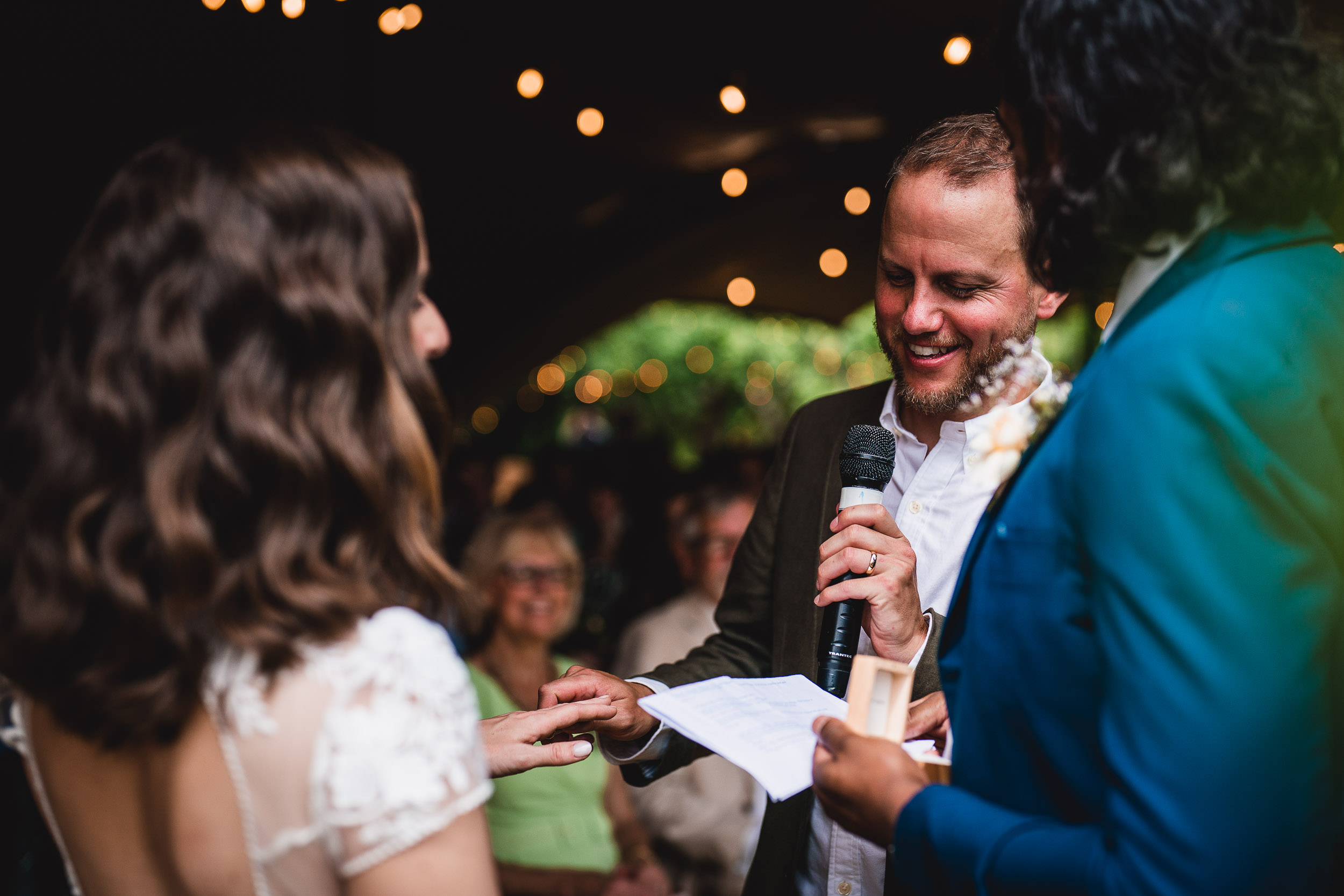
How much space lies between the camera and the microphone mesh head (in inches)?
70.4

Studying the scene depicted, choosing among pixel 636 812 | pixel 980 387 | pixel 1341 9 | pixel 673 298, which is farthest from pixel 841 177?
pixel 980 387

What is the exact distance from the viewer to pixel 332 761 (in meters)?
1.05

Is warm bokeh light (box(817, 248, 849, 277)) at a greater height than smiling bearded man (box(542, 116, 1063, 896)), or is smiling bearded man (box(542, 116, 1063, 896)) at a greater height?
warm bokeh light (box(817, 248, 849, 277))

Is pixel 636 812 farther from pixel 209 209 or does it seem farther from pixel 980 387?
pixel 209 209

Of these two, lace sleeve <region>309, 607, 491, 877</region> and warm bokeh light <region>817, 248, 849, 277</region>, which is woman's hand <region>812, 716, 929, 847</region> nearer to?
lace sleeve <region>309, 607, 491, 877</region>

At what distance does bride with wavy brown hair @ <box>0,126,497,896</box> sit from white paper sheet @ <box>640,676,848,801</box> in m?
0.37

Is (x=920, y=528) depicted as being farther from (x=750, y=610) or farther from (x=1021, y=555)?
(x=1021, y=555)

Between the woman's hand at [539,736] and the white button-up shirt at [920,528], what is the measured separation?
0.47 m

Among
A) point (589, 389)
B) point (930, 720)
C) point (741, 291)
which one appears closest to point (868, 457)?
point (930, 720)

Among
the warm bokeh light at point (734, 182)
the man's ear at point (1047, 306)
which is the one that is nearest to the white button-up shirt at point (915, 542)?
the man's ear at point (1047, 306)

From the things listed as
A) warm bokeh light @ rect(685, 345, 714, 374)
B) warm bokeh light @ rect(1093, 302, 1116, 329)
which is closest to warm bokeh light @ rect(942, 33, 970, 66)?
warm bokeh light @ rect(1093, 302, 1116, 329)

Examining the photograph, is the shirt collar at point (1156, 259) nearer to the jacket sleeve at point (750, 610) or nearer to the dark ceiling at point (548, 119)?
the jacket sleeve at point (750, 610)

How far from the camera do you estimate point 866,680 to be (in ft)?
4.14

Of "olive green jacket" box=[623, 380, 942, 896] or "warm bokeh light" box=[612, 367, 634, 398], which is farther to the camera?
"warm bokeh light" box=[612, 367, 634, 398]
